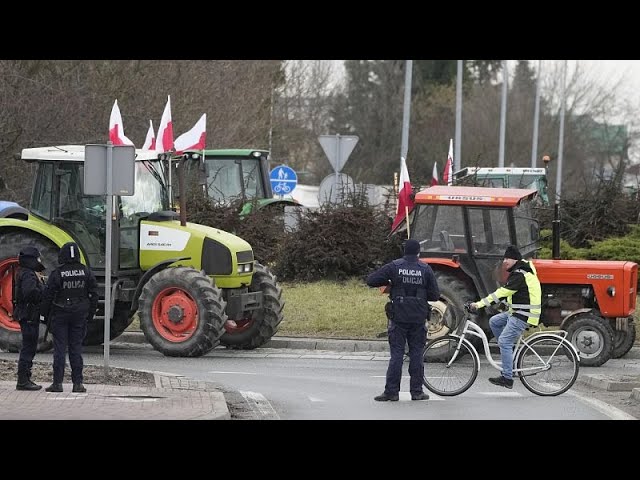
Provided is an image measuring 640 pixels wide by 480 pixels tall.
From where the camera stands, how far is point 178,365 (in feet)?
53.8

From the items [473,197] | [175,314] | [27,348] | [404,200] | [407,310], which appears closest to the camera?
[407,310]

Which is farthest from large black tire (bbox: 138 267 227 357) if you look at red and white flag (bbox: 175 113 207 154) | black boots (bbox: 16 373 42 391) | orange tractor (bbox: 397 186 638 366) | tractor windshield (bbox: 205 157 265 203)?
tractor windshield (bbox: 205 157 265 203)

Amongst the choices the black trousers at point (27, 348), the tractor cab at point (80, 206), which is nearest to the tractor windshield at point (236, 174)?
the tractor cab at point (80, 206)

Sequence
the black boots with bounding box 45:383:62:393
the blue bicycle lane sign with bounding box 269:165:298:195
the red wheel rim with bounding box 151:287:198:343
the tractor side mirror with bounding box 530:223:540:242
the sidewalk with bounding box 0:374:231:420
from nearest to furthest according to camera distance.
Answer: the sidewalk with bounding box 0:374:231:420, the black boots with bounding box 45:383:62:393, the red wheel rim with bounding box 151:287:198:343, the tractor side mirror with bounding box 530:223:540:242, the blue bicycle lane sign with bounding box 269:165:298:195

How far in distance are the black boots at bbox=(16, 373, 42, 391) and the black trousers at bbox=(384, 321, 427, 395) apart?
3683 mm

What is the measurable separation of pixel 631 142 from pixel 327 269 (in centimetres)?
5127

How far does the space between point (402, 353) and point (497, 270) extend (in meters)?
3.63

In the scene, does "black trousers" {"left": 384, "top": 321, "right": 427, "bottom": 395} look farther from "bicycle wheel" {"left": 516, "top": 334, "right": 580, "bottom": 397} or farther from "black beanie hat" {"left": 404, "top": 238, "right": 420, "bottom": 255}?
"bicycle wheel" {"left": 516, "top": 334, "right": 580, "bottom": 397}

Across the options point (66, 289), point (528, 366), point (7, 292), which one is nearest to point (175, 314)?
point (7, 292)

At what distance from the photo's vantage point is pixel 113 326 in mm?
A: 18703

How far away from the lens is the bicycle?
14.1 metres

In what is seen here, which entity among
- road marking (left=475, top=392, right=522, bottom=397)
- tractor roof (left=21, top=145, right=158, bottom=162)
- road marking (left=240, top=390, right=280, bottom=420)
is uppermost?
tractor roof (left=21, top=145, right=158, bottom=162)

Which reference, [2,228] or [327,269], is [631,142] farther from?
[2,228]

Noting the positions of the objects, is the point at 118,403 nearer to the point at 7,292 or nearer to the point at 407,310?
the point at 407,310
